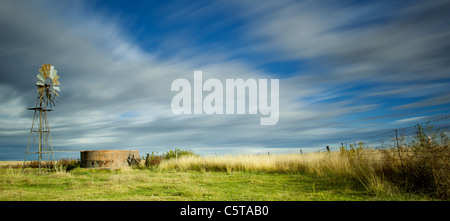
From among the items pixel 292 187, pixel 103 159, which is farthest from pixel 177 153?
pixel 292 187

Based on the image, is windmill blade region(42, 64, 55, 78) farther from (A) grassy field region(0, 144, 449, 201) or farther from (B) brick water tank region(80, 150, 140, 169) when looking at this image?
(A) grassy field region(0, 144, 449, 201)

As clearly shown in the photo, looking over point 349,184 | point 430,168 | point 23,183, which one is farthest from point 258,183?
point 23,183

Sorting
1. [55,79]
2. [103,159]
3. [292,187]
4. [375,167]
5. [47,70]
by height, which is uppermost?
[47,70]

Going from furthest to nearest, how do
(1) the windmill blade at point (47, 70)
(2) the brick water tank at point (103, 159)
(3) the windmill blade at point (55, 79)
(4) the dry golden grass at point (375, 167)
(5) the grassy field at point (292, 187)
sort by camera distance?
(2) the brick water tank at point (103, 159) < (3) the windmill blade at point (55, 79) < (1) the windmill blade at point (47, 70) < (5) the grassy field at point (292, 187) < (4) the dry golden grass at point (375, 167)

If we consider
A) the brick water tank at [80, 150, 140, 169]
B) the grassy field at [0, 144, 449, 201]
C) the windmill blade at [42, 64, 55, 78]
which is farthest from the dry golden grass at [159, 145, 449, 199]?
the windmill blade at [42, 64, 55, 78]

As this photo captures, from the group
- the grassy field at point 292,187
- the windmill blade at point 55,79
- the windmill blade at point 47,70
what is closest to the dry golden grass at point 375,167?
the grassy field at point 292,187

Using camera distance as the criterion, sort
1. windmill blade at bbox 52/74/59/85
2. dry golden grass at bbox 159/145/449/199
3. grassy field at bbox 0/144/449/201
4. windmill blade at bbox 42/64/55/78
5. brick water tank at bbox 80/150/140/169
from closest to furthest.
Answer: dry golden grass at bbox 159/145/449/199 < grassy field at bbox 0/144/449/201 < windmill blade at bbox 42/64/55/78 < windmill blade at bbox 52/74/59/85 < brick water tank at bbox 80/150/140/169

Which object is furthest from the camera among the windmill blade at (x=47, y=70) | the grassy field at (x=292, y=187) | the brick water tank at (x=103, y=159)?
the brick water tank at (x=103, y=159)

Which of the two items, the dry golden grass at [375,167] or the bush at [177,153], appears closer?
the dry golden grass at [375,167]

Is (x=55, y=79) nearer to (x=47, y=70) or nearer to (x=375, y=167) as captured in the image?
(x=47, y=70)

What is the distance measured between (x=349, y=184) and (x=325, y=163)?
3560 mm

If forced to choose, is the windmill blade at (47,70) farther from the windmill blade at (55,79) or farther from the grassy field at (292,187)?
the grassy field at (292,187)

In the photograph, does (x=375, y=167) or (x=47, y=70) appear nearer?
(x=375, y=167)

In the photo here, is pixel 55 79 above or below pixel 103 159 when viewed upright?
above
